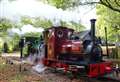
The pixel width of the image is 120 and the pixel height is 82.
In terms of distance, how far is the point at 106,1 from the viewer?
20391mm

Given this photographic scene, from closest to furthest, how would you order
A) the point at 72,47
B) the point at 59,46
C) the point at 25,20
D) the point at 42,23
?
1. the point at 72,47
2. the point at 59,46
3. the point at 25,20
4. the point at 42,23

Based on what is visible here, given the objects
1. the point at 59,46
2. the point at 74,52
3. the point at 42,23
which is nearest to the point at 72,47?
the point at 74,52

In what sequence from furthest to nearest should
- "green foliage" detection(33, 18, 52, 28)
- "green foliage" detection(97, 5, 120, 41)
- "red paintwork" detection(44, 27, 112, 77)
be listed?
"green foliage" detection(33, 18, 52, 28) → "green foliage" detection(97, 5, 120, 41) → "red paintwork" detection(44, 27, 112, 77)

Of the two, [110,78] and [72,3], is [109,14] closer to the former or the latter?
[72,3]

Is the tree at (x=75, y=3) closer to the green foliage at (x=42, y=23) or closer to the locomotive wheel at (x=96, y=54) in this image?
the locomotive wheel at (x=96, y=54)

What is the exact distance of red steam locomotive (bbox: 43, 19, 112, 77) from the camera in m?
15.4

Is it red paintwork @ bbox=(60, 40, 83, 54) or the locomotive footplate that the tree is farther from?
the locomotive footplate

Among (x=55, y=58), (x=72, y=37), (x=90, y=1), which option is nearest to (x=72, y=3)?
(x=90, y=1)

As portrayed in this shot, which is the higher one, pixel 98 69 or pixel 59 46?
pixel 59 46

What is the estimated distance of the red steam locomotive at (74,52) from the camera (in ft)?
50.4

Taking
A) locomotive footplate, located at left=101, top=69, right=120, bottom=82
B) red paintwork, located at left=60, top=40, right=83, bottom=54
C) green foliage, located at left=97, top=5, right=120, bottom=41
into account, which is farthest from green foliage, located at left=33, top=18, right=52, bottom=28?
locomotive footplate, located at left=101, top=69, right=120, bottom=82

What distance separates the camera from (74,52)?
1728 cm

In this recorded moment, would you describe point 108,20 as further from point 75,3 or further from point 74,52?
point 74,52

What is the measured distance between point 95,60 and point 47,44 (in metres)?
5.09
